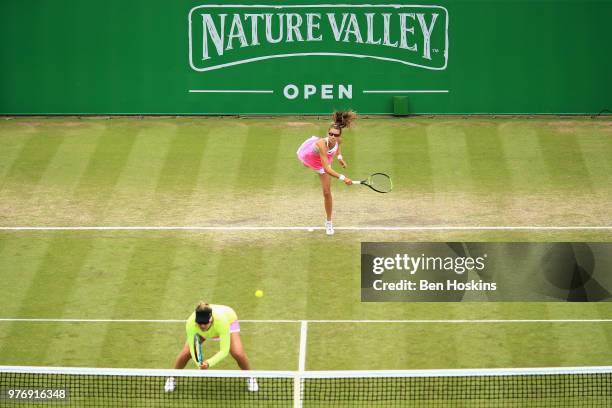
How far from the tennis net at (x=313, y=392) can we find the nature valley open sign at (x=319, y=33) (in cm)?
1097

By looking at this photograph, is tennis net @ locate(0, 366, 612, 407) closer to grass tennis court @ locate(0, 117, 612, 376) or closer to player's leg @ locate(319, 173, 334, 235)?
grass tennis court @ locate(0, 117, 612, 376)

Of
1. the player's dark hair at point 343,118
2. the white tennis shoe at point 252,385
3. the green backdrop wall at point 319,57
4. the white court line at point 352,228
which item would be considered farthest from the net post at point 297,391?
the green backdrop wall at point 319,57

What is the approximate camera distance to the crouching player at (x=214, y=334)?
40.4 ft

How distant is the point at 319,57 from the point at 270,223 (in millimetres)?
5703

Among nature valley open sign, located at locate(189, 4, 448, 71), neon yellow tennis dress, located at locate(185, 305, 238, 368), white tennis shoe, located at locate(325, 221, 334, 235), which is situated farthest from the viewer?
nature valley open sign, located at locate(189, 4, 448, 71)

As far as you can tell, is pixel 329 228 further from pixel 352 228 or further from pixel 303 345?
pixel 303 345

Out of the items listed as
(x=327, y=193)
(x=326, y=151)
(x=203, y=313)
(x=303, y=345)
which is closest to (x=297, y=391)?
(x=203, y=313)

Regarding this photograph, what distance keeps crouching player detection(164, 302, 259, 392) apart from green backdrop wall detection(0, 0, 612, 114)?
11.2m

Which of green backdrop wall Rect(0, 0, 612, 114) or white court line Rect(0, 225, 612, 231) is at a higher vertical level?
green backdrop wall Rect(0, 0, 612, 114)

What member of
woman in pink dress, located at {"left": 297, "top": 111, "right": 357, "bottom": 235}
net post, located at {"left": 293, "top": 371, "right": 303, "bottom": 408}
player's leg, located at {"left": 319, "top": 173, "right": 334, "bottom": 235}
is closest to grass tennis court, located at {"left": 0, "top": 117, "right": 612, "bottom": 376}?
player's leg, located at {"left": 319, "top": 173, "right": 334, "bottom": 235}

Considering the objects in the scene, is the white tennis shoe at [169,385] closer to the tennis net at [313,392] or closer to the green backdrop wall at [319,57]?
the tennis net at [313,392]

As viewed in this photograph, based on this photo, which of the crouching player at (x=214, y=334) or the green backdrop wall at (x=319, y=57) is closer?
the crouching player at (x=214, y=334)

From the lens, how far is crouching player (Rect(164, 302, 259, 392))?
40.4ft

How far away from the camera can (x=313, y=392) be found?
13.0 metres
